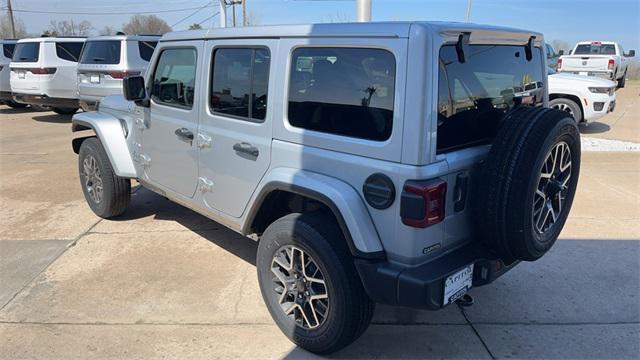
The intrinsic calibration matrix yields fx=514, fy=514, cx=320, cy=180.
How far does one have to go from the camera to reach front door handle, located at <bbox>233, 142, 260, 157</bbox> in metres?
3.18

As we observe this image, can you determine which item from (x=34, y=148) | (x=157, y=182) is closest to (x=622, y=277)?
(x=157, y=182)

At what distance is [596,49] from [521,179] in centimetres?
1950

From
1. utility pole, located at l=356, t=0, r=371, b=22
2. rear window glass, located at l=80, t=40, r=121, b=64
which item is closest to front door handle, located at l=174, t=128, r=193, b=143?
utility pole, located at l=356, t=0, r=371, b=22

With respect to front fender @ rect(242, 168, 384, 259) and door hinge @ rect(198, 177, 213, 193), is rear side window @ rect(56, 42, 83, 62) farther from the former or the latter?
front fender @ rect(242, 168, 384, 259)

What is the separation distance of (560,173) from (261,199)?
5.83 feet

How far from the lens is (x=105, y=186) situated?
4926 mm

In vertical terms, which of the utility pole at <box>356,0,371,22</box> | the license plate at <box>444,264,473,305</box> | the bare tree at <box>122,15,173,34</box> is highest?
the bare tree at <box>122,15,173,34</box>

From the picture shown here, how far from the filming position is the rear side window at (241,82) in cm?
318

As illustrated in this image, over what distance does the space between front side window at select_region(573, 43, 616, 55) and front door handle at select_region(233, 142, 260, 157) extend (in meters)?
18.9

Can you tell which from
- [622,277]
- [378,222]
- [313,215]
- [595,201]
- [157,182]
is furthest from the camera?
[595,201]

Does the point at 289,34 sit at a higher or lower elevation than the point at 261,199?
higher

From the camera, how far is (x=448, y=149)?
2.64 m

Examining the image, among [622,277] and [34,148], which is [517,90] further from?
[34,148]

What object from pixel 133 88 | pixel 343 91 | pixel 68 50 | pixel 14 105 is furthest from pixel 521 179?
pixel 14 105
